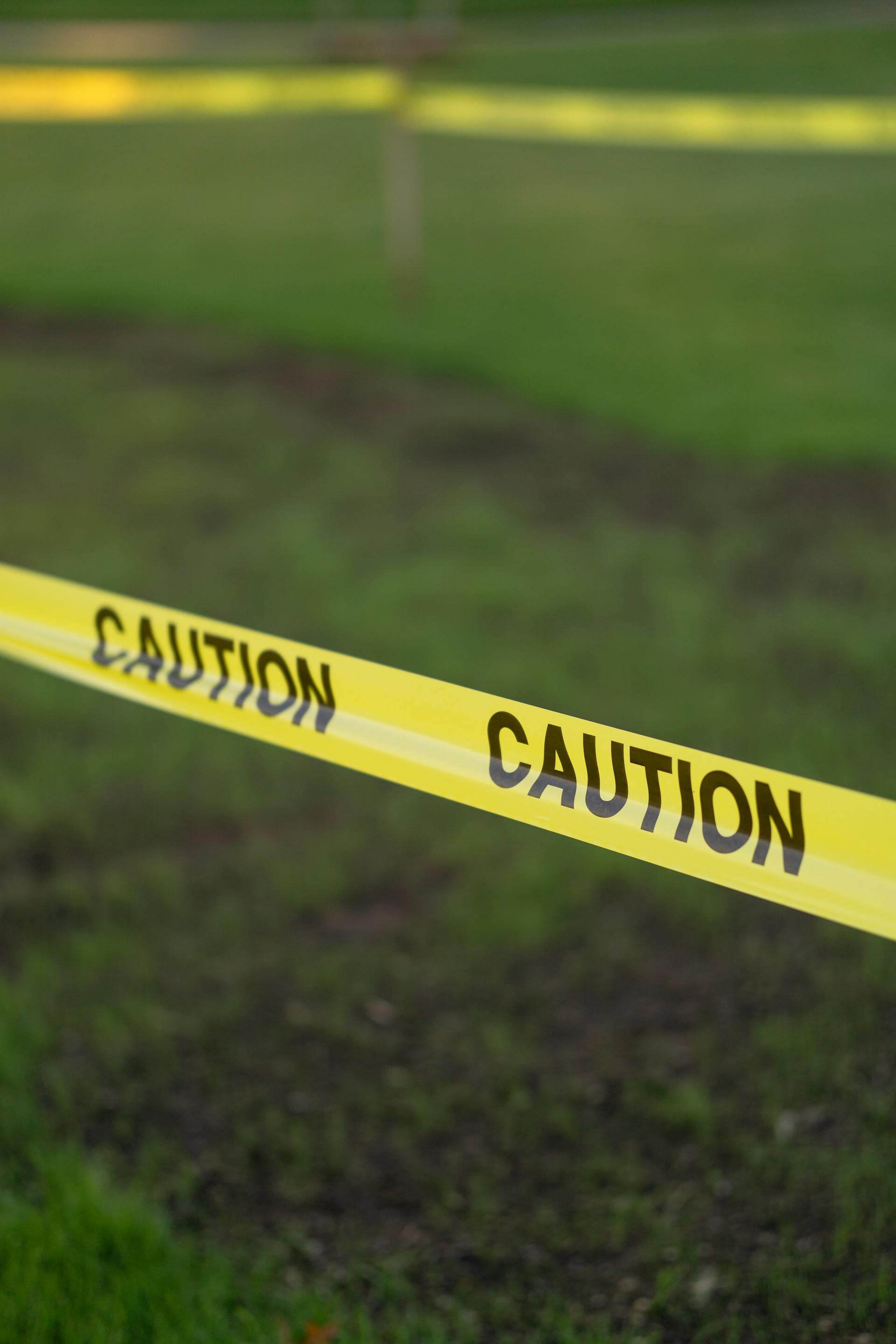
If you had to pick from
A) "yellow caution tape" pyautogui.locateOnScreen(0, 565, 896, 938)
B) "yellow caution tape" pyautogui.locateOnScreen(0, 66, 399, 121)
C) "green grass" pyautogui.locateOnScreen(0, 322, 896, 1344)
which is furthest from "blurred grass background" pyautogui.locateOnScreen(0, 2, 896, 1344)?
"yellow caution tape" pyautogui.locateOnScreen(0, 66, 399, 121)

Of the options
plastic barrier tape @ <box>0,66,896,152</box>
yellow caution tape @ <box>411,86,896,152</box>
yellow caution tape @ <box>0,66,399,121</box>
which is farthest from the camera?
yellow caution tape @ <box>0,66,399,121</box>

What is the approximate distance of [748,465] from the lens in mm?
6574

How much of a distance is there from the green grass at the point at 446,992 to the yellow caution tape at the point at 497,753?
3.40 ft

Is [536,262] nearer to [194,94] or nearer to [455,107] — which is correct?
[455,107]

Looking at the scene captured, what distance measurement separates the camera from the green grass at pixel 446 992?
2367 mm

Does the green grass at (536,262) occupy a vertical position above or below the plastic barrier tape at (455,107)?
below

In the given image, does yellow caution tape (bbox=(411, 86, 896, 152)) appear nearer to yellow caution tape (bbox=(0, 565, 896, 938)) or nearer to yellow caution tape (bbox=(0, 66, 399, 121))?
yellow caution tape (bbox=(0, 66, 399, 121))

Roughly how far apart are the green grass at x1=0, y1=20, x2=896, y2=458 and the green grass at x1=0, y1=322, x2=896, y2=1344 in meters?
1.91

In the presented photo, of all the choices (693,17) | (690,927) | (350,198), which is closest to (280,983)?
(690,927)

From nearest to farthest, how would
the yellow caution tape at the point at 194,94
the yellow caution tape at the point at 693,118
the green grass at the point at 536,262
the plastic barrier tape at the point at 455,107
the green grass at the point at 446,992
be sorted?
1. the green grass at the point at 446,992
2. the green grass at the point at 536,262
3. the yellow caution tape at the point at 693,118
4. the plastic barrier tape at the point at 455,107
5. the yellow caution tape at the point at 194,94

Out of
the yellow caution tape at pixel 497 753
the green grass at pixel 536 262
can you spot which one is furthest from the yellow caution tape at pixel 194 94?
the yellow caution tape at pixel 497 753

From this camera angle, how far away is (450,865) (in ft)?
12.1

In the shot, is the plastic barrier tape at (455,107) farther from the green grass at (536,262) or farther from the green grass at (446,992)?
the green grass at (446,992)

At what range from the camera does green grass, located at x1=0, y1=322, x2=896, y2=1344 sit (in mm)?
2367
